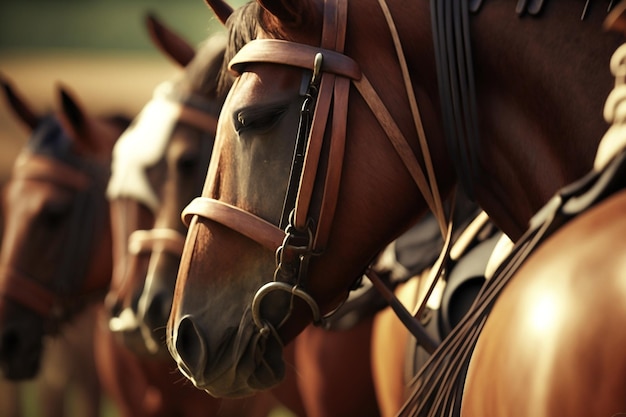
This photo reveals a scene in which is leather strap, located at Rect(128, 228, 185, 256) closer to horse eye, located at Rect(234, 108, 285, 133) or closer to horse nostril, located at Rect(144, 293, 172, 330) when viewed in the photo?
horse nostril, located at Rect(144, 293, 172, 330)

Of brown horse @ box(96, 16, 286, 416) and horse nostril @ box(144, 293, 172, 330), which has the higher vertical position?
brown horse @ box(96, 16, 286, 416)

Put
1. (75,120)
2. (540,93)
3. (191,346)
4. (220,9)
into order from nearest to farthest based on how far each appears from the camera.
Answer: (540,93)
(191,346)
(220,9)
(75,120)

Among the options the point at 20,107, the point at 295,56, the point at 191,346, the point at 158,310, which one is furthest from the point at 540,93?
the point at 20,107

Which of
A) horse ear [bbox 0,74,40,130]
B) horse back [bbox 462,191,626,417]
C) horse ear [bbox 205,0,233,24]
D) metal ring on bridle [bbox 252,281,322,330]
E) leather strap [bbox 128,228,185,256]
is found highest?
horse ear [bbox 0,74,40,130]

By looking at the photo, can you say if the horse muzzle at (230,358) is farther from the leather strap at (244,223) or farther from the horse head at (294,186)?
the leather strap at (244,223)

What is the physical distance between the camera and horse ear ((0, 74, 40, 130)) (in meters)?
6.12

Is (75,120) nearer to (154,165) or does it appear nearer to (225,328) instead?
(154,165)

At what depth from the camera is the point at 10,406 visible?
29.1 feet

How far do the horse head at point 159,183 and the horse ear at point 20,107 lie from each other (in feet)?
5.56

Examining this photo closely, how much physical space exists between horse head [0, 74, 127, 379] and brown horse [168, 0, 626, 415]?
3.29 metres

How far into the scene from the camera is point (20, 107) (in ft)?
20.1

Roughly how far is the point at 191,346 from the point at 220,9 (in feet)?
3.11

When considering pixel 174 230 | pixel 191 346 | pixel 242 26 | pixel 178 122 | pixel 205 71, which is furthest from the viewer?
pixel 178 122

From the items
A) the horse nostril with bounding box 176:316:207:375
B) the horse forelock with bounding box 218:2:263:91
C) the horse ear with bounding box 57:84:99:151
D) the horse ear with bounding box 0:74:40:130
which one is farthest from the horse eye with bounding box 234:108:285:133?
the horse ear with bounding box 0:74:40:130
